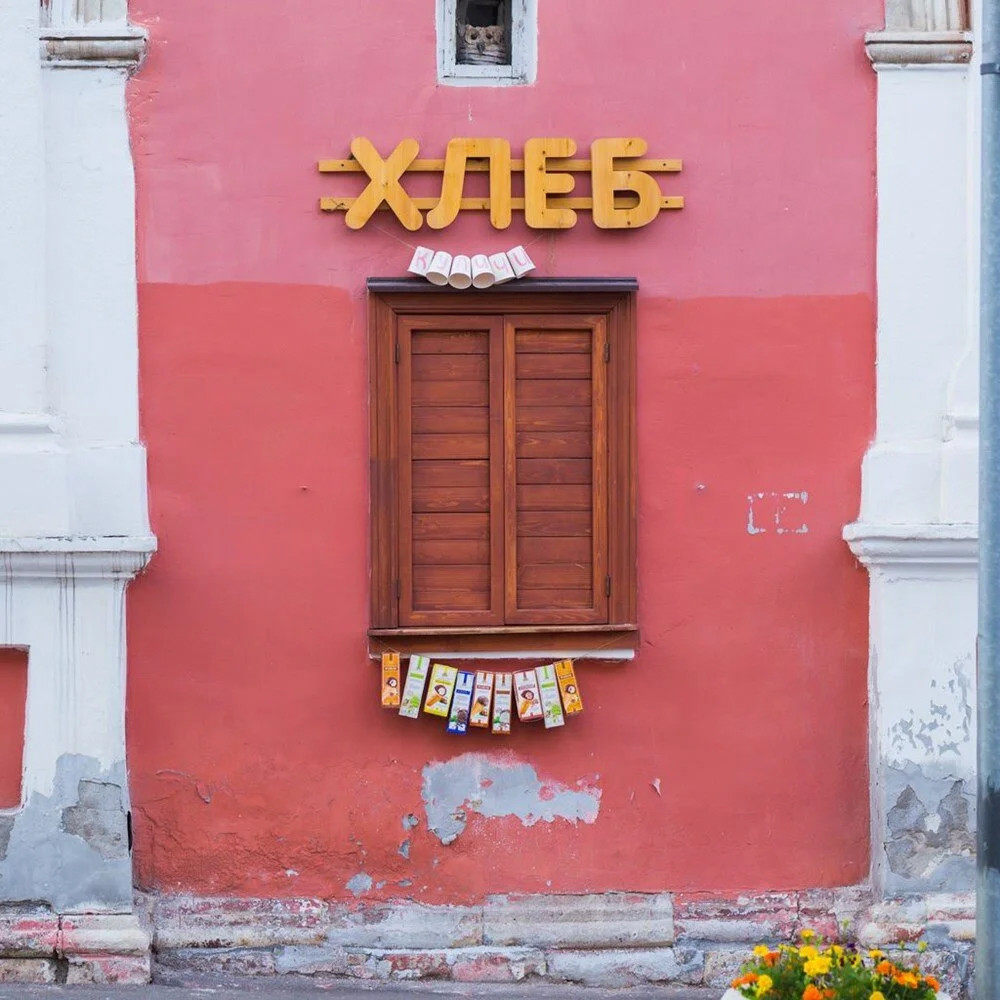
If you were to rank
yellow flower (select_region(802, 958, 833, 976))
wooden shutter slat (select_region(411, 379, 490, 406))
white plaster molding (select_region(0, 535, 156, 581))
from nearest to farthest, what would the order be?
yellow flower (select_region(802, 958, 833, 976)) < white plaster molding (select_region(0, 535, 156, 581)) < wooden shutter slat (select_region(411, 379, 490, 406))

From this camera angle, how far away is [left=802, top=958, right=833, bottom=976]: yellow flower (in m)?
4.20

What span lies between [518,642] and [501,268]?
1.56m

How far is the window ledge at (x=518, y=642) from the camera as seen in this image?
6.04 metres

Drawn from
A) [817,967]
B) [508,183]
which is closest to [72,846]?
[817,967]

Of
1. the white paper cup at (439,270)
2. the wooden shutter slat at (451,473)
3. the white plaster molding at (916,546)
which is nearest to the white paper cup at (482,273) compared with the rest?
the white paper cup at (439,270)

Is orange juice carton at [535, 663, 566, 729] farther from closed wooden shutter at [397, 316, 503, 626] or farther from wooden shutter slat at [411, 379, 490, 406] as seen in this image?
wooden shutter slat at [411, 379, 490, 406]

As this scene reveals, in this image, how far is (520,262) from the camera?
235 inches

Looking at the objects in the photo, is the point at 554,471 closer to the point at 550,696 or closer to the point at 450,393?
the point at 450,393

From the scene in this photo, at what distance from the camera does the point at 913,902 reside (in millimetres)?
6020

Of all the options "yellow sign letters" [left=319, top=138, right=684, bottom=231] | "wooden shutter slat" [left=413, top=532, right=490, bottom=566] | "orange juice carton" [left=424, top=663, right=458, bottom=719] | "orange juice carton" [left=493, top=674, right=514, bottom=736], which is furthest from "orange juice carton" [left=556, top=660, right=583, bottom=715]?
"yellow sign letters" [left=319, top=138, right=684, bottom=231]

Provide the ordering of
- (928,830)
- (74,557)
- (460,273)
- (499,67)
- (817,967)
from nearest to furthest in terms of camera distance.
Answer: (817,967), (74,557), (460,273), (928,830), (499,67)

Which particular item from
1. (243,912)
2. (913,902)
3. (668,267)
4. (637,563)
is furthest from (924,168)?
(243,912)

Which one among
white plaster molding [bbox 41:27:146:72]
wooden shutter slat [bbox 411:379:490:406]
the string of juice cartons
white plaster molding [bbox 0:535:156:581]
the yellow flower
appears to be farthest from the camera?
wooden shutter slat [bbox 411:379:490:406]

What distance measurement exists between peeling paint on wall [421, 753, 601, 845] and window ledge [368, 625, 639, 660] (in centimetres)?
45
